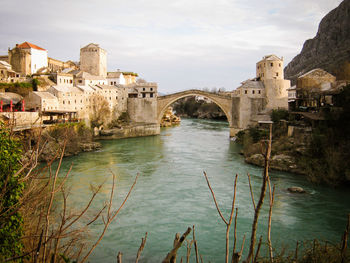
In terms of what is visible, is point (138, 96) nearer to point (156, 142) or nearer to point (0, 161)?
point (156, 142)

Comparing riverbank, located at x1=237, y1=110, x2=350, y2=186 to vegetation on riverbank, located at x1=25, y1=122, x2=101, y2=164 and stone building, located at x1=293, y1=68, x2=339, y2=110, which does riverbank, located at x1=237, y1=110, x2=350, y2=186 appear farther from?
vegetation on riverbank, located at x1=25, y1=122, x2=101, y2=164

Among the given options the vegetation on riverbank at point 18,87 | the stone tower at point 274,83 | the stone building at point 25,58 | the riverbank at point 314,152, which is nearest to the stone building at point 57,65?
the stone building at point 25,58

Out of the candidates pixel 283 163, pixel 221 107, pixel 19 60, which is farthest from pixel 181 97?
pixel 283 163

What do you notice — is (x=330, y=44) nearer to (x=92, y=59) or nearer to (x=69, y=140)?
(x=92, y=59)

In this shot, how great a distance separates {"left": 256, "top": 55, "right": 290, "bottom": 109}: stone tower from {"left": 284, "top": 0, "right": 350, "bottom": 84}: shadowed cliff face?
13996 mm

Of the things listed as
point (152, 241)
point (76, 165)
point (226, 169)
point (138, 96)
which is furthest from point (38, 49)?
point (152, 241)

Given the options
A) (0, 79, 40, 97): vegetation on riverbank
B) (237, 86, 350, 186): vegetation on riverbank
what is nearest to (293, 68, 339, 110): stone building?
(237, 86, 350, 186): vegetation on riverbank

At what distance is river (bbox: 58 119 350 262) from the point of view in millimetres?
8492

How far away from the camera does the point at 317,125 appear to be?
56.9ft

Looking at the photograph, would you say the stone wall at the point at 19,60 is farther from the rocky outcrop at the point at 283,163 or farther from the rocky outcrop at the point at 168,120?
the rocky outcrop at the point at 283,163

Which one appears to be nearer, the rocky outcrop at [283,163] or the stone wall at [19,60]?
the rocky outcrop at [283,163]

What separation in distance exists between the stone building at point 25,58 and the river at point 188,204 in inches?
743

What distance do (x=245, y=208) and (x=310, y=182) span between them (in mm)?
4752

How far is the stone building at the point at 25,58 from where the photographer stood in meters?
33.1
